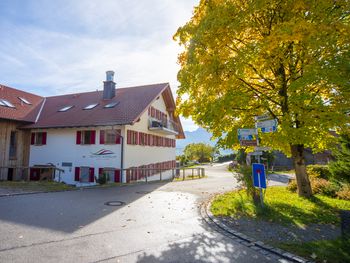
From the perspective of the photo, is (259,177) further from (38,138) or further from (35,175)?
(38,138)

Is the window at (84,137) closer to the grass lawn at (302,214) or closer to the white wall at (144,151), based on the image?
the white wall at (144,151)

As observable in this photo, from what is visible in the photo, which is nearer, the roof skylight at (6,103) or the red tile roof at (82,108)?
the red tile roof at (82,108)

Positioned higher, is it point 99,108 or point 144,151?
point 99,108

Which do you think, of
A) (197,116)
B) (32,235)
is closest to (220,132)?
(197,116)

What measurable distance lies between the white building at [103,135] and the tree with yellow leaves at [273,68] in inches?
386

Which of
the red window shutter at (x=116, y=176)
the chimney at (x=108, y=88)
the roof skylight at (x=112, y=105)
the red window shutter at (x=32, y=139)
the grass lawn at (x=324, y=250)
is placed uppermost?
the chimney at (x=108, y=88)

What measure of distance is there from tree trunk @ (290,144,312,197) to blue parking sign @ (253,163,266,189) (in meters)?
3.36

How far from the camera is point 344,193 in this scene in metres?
9.91

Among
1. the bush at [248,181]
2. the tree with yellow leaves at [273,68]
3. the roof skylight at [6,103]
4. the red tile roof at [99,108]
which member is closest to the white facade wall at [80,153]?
the red tile roof at [99,108]

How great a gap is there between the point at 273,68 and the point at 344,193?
19.1 feet

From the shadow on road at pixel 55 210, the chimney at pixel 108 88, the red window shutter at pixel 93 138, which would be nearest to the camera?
the shadow on road at pixel 55 210

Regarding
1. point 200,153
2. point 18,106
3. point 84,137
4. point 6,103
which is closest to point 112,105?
point 84,137

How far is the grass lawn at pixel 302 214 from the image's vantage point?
4.34m

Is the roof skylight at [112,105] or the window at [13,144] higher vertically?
the roof skylight at [112,105]
